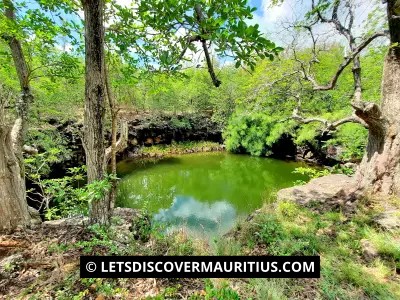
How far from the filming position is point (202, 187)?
10641 mm

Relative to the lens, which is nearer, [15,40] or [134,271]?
[134,271]

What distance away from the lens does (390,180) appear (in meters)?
4.16

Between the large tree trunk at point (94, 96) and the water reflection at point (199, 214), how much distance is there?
4.05 metres

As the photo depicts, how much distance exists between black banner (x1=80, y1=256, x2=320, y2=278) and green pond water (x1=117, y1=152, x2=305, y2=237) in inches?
86.9

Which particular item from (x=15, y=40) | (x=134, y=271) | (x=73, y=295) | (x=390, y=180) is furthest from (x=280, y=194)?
(x=15, y=40)

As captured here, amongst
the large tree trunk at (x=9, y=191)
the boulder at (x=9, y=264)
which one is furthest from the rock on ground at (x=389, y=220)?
the large tree trunk at (x=9, y=191)

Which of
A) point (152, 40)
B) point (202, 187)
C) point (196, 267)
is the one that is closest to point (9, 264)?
point (196, 267)

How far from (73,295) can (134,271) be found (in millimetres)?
496

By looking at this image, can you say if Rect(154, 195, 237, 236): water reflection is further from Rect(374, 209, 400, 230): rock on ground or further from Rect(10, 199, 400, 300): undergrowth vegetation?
Rect(374, 209, 400, 230): rock on ground

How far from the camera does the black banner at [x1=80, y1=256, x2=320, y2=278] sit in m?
2.04

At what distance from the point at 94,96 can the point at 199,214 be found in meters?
5.85

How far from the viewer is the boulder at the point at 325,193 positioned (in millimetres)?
4449

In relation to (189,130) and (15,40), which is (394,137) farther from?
(189,130)

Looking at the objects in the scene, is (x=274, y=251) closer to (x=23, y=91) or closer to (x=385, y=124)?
(x=385, y=124)
